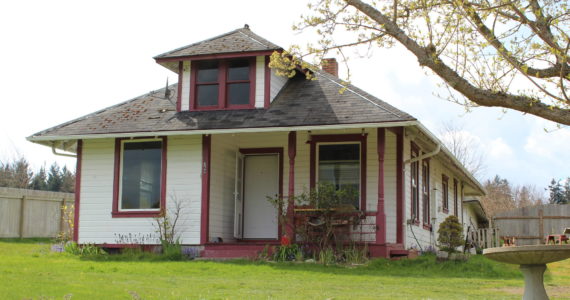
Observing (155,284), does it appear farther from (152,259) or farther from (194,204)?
(194,204)

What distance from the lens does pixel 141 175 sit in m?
17.2

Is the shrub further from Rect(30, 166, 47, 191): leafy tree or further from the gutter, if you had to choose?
Rect(30, 166, 47, 191): leafy tree

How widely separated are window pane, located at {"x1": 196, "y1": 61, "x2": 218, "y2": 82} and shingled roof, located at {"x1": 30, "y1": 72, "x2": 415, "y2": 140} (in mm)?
901

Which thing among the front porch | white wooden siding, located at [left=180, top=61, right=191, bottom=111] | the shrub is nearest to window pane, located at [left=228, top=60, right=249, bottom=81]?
white wooden siding, located at [left=180, top=61, right=191, bottom=111]

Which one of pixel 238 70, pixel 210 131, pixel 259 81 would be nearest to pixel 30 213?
pixel 238 70

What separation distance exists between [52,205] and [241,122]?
1032cm

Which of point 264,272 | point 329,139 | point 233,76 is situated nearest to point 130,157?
point 233,76

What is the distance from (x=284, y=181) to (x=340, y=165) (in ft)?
4.69

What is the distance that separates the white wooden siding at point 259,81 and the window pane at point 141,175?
8.46 feet

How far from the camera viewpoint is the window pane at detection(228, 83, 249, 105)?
1725cm

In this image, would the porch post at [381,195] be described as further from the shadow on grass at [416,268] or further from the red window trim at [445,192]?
the red window trim at [445,192]

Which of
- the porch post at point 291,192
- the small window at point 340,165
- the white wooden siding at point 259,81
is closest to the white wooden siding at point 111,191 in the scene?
the white wooden siding at point 259,81

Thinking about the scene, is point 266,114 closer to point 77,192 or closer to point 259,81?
point 259,81

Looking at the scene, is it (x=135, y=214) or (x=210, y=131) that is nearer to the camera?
(x=210, y=131)
